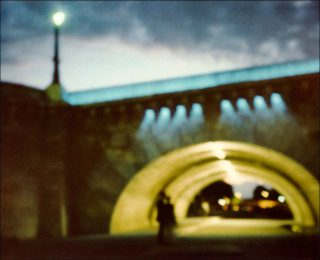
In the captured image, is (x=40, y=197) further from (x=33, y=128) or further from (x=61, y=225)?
(x=33, y=128)

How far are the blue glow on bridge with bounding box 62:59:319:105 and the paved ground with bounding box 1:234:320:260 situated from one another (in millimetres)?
5165

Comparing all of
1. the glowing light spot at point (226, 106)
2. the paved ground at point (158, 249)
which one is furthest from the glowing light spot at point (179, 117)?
the paved ground at point (158, 249)

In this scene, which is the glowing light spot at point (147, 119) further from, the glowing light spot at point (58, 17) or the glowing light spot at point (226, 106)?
the glowing light spot at point (58, 17)

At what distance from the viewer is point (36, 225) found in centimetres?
1706

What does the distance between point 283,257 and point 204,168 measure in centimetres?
1451

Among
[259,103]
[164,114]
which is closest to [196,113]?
[164,114]

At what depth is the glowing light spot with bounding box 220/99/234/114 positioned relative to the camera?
1628 centimetres

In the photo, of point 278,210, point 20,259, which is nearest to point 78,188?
point 20,259

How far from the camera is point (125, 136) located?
17.5m

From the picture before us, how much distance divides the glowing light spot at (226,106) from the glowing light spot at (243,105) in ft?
0.87

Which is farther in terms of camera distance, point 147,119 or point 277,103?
point 147,119

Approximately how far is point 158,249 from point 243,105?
609cm

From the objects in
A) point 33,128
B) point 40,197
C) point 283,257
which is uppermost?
point 33,128

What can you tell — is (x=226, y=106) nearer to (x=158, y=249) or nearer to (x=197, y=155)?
(x=197, y=155)
